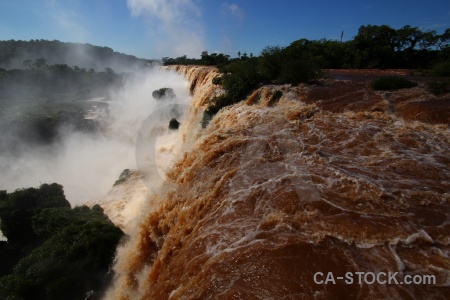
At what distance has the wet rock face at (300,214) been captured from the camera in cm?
397

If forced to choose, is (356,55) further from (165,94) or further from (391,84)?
(165,94)

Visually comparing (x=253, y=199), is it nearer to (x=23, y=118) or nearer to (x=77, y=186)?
(x=77, y=186)

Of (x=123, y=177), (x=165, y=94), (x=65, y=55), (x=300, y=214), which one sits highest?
(x=65, y=55)

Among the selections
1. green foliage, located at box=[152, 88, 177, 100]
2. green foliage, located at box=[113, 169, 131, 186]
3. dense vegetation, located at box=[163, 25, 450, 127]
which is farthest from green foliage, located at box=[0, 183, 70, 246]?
green foliage, located at box=[152, 88, 177, 100]

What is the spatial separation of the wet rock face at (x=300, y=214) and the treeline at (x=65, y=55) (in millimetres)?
74791

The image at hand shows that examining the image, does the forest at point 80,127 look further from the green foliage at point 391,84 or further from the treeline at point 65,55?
the treeline at point 65,55

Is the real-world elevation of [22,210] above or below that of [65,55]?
below

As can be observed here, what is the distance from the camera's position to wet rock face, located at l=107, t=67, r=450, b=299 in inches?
156

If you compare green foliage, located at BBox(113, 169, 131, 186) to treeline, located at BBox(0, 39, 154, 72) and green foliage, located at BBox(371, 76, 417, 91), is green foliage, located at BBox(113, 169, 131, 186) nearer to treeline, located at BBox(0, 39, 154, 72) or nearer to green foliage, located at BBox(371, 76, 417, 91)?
green foliage, located at BBox(371, 76, 417, 91)

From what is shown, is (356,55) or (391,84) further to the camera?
(356,55)

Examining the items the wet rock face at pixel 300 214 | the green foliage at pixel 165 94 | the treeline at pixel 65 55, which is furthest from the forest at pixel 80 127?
the treeline at pixel 65 55

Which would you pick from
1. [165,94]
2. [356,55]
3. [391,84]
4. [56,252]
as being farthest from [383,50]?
[56,252]

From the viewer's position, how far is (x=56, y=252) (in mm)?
7457

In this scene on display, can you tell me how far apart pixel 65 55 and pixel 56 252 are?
105 metres
